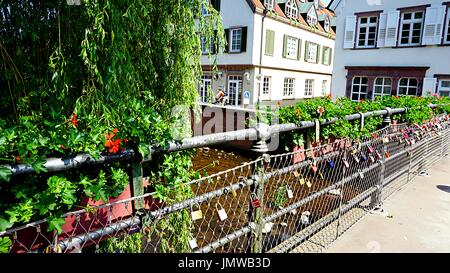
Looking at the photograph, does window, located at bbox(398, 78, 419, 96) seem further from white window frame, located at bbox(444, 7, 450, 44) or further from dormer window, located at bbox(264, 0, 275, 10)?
dormer window, located at bbox(264, 0, 275, 10)

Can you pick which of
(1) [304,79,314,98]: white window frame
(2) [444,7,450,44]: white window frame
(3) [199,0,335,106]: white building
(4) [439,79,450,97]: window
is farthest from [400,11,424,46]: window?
(1) [304,79,314,98]: white window frame

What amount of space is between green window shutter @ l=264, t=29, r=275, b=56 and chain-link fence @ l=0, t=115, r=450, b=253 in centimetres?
1777

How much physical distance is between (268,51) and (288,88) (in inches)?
194

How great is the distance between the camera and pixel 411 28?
60.7ft

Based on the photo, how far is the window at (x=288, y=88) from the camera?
89.4ft

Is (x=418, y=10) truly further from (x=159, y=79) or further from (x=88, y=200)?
(x=88, y=200)

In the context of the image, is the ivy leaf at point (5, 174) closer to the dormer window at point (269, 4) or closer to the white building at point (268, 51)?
the white building at point (268, 51)

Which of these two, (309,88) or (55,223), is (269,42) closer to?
(309,88)

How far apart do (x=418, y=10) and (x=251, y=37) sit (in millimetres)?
10412

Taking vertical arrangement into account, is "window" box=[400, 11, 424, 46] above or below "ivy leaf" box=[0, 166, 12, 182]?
above

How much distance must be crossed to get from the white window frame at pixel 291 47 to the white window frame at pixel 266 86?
3.01 m

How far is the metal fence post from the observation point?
91.4 inches

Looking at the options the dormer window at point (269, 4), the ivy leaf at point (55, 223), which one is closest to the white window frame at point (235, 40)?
the dormer window at point (269, 4)

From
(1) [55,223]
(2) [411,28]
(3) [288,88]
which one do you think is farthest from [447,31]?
(1) [55,223]
